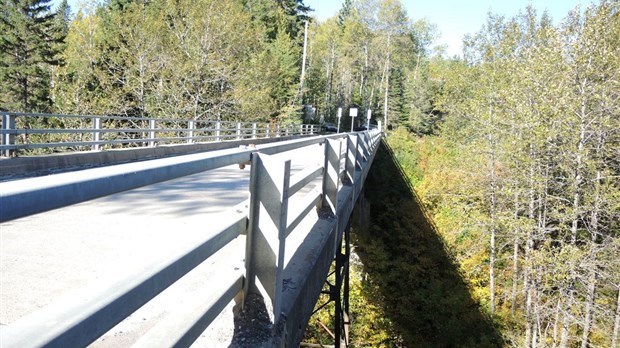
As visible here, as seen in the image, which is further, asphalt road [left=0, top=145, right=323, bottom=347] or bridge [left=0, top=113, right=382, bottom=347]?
asphalt road [left=0, top=145, right=323, bottom=347]

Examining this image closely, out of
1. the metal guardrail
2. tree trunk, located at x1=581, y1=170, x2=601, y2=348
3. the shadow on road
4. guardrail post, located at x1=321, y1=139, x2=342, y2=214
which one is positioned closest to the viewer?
guardrail post, located at x1=321, y1=139, x2=342, y2=214

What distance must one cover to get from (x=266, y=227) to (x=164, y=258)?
864 mm

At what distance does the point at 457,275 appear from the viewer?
73.7 ft

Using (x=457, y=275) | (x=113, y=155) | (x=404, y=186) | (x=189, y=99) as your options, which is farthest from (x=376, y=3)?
(x=113, y=155)

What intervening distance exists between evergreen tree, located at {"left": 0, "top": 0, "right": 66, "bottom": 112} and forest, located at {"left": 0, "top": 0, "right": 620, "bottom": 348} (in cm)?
12

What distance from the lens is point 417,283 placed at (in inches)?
915

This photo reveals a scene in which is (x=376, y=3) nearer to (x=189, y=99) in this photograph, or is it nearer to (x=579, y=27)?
(x=189, y=99)

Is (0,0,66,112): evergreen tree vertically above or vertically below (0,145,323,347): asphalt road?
Answer: above

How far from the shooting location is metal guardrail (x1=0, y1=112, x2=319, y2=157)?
29.0 feet

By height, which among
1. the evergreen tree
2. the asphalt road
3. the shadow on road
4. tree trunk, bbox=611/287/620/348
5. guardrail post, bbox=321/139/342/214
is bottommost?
the shadow on road

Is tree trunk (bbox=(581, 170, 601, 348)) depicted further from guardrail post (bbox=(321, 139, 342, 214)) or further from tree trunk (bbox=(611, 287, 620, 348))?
guardrail post (bbox=(321, 139, 342, 214))

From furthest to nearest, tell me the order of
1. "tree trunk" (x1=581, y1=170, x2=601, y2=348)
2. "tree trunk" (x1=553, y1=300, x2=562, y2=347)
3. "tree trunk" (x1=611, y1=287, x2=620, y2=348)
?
1. "tree trunk" (x1=553, y1=300, x2=562, y2=347)
2. "tree trunk" (x1=581, y1=170, x2=601, y2=348)
3. "tree trunk" (x1=611, y1=287, x2=620, y2=348)

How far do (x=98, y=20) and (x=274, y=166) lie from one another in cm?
3852

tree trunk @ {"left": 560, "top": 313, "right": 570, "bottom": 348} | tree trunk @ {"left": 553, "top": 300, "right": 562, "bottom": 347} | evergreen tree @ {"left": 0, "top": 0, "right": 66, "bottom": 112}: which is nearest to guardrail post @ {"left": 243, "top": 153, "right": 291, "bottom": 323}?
tree trunk @ {"left": 553, "top": 300, "right": 562, "bottom": 347}
